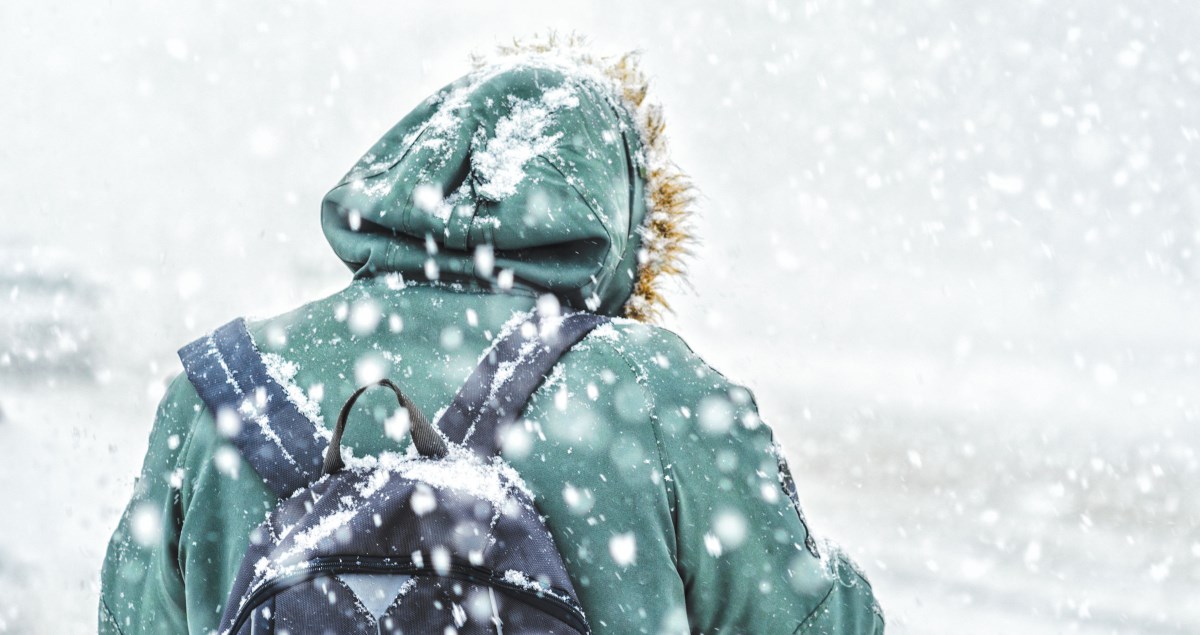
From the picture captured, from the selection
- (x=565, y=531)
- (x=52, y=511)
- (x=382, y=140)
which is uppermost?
(x=382, y=140)

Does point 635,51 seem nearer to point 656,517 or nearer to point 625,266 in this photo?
point 625,266

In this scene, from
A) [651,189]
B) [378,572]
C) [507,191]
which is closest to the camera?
[378,572]

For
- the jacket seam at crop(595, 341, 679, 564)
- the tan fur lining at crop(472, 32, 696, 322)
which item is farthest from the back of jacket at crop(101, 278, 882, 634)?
the tan fur lining at crop(472, 32, 696, 322)

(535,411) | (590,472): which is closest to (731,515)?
(590,472)

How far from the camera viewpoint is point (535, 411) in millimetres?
1347

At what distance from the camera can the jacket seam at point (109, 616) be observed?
1.65 m

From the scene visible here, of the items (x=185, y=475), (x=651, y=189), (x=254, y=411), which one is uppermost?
(x=651, y=189)

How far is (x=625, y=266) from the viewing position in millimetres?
1909

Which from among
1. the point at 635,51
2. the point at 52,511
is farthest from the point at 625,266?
the point at 52,511

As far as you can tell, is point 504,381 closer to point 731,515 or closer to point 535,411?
point 535,411

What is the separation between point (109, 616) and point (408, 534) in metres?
0.85

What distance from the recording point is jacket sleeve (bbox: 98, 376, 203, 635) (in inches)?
59.5

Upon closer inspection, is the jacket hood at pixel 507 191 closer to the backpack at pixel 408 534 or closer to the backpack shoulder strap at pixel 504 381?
the backpack shoulder strap at pixel 504 381

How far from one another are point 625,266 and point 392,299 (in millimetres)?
558
